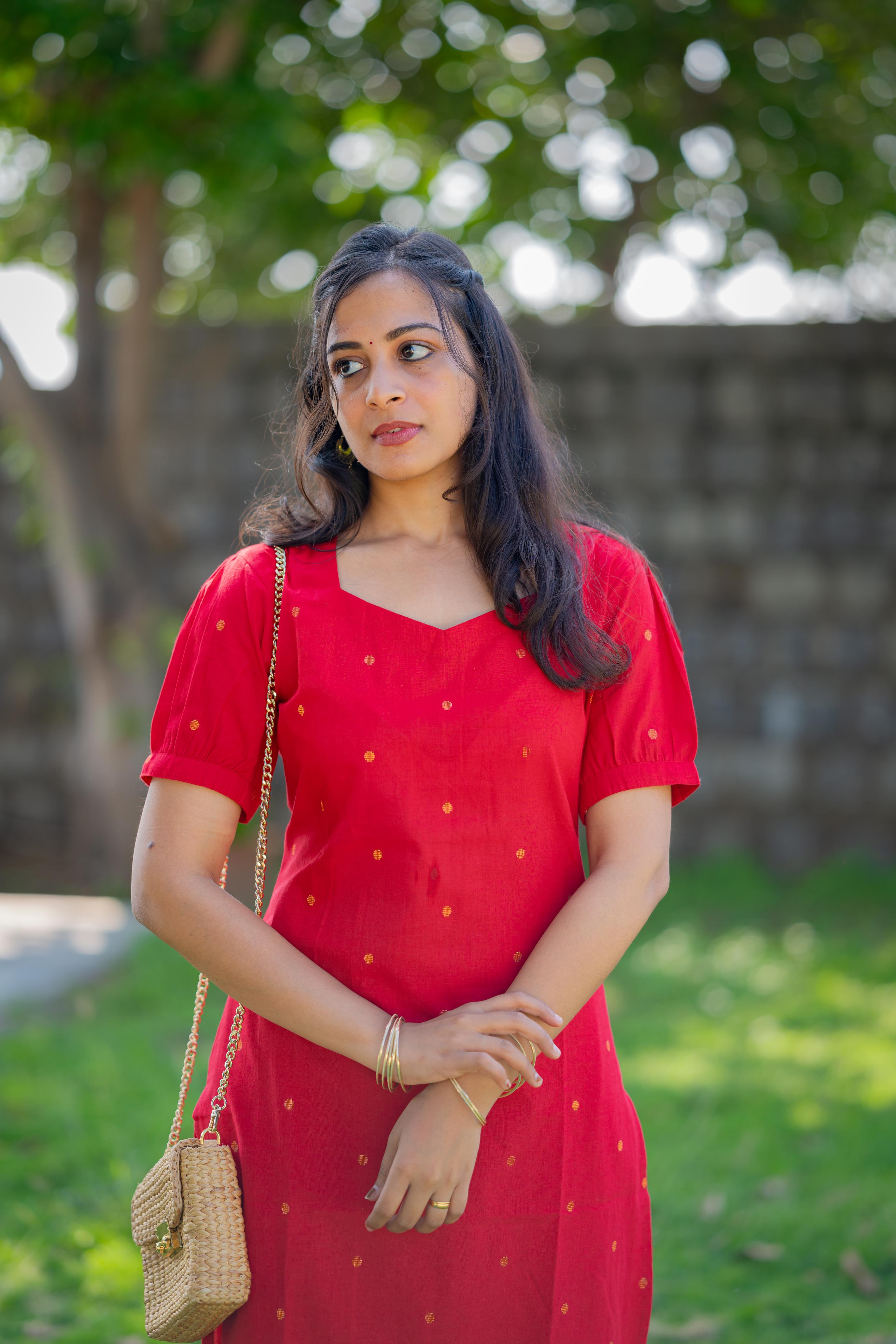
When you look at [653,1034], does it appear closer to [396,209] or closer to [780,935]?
[780,935]

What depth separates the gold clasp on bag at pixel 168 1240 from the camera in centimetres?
143

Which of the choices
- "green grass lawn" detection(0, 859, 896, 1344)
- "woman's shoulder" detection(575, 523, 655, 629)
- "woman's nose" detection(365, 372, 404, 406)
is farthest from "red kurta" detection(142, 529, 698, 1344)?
"green grass lawn" detection(0, 859, 896, 1344)

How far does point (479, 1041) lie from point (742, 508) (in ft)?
17.5

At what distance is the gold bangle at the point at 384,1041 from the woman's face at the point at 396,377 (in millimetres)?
653

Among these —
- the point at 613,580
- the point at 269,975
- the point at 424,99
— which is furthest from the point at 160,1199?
the point at 424,99

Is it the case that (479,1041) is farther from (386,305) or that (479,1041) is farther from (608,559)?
(386,305)

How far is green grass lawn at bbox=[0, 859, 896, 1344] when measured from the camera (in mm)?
2629

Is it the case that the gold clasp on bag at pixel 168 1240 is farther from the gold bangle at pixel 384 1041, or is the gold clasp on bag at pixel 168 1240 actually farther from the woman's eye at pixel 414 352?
the woman's eye at pixel 414 352

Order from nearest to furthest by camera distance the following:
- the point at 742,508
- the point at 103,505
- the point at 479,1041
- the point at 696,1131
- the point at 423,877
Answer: the point at 479,1041 → the point at 423,877 → the point at 696,1131 → the point at 103,505 → the point at 742,508

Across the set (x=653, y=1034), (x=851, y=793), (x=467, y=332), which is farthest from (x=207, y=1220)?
(x=851, y=793)

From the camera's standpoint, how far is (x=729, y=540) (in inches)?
249

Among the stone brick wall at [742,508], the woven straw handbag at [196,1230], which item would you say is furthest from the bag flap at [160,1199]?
the stone brick wall at [742,508]

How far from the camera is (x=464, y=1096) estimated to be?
136cm

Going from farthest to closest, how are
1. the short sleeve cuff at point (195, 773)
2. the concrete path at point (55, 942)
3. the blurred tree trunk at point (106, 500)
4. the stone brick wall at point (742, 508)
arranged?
the stone brick wall at point (742, 508) → the blurred tree trunk at point (106, 500) → the concrete path at point (55, 942) → the short sleeve cuff at point (195, 773)
